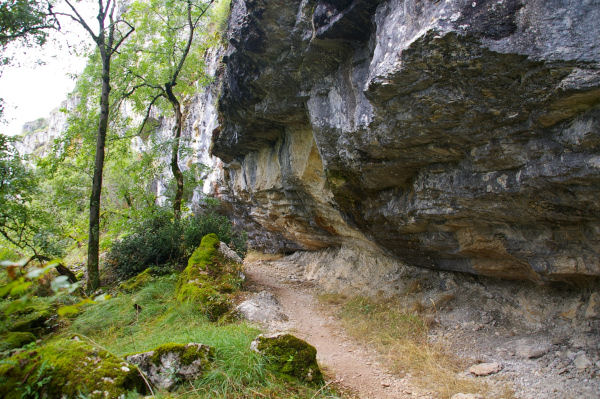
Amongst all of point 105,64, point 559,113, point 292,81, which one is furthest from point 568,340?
point 105,64

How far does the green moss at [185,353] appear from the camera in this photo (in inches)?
152

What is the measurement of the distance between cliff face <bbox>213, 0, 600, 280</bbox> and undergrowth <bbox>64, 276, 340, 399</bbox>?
3.43m

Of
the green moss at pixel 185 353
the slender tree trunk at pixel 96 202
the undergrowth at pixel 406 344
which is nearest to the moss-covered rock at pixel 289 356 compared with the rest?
Answer: the green moss at pixel 185 353

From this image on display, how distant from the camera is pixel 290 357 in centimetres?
404

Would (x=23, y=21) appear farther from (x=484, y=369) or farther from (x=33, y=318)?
(x=484, y=369)

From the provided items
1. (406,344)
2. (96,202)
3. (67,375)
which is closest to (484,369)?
(406,344)

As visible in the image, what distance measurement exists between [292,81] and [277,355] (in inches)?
212

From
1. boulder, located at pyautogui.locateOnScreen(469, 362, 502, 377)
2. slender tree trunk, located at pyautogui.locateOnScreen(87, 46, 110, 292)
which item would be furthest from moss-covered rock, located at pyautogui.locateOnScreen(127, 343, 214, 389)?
slender tree trunk, located at pyautogui.locateOnScreen(87, 46, 110, 292)

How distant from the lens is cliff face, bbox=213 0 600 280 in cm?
360

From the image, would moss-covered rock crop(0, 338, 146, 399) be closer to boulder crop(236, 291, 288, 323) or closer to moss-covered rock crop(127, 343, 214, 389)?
moss-covered rock crop(127, 343, 214, 389)

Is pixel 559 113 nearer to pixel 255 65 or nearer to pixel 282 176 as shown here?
pixel 255 65

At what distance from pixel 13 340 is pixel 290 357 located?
13.7 feet

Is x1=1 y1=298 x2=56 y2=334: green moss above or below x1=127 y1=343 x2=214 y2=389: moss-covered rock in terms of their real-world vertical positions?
below

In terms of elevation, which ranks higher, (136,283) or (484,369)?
(136,283)
